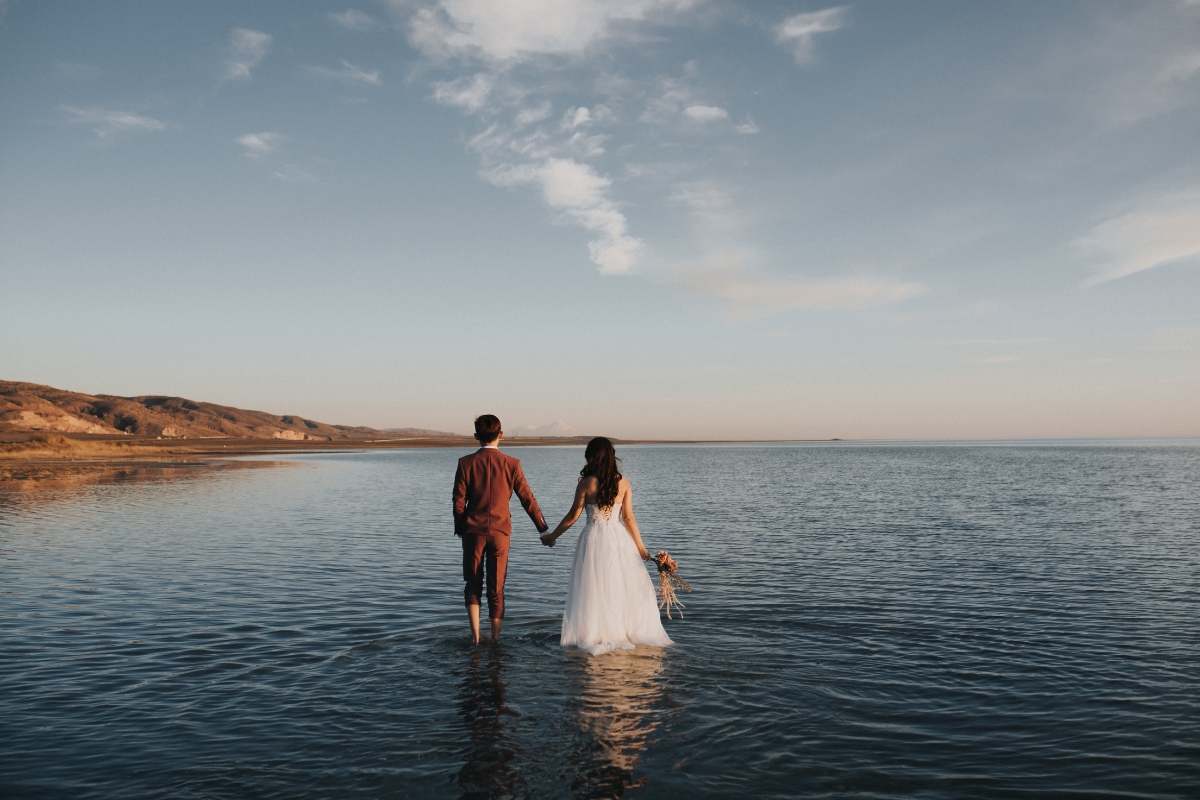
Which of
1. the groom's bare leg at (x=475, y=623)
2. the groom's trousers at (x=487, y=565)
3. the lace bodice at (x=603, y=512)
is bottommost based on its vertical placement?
the groom's bare leg at (x=475, y=623)

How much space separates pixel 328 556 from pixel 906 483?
45243mm

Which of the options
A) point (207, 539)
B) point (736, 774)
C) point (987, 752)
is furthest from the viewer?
point (207, 539)

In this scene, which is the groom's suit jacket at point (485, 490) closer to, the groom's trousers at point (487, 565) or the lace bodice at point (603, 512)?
the groom's trousers at point (487, 565)

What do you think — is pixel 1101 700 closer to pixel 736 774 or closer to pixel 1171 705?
pixel 1171 705

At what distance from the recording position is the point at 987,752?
23.2 feet

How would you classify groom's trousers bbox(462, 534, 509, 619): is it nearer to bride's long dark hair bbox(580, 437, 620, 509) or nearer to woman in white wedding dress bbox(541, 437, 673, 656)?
woman in white wedding dress bbox(541, 437, 673, 656)

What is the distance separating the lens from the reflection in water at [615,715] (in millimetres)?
6320

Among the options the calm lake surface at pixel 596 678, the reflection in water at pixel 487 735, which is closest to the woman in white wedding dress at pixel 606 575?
the calm lake surface at pixel 596 678

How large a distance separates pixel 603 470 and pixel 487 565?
2.21 meters

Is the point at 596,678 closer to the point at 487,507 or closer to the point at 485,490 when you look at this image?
the point at 487,507

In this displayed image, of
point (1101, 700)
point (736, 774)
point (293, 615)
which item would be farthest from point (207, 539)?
point (1101, 700)

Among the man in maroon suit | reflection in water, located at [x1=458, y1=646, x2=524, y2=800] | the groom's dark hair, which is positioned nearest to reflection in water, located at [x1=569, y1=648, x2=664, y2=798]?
reflection in water, located at [x1=458, y1=646, x2=524, y2=800]

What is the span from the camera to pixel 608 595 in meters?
10.3

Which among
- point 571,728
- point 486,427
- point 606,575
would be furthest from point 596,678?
point 486,427
